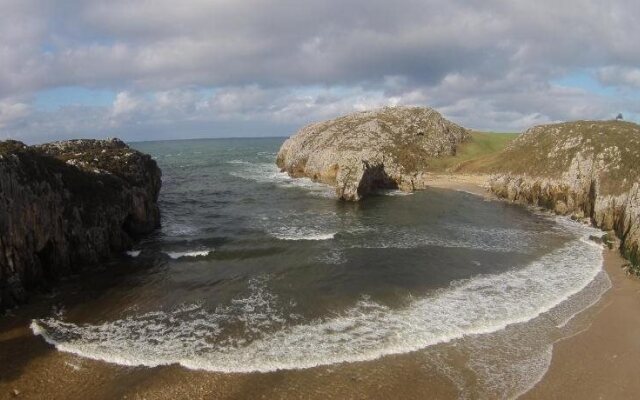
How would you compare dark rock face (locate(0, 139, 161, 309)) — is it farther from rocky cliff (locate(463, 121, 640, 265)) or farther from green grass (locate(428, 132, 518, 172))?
green grass (locate(428, 132, 518, 172))

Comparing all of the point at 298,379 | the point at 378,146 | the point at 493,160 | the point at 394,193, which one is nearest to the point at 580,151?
the point at 493,160

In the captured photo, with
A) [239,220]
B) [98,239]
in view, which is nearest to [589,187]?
[239,220]

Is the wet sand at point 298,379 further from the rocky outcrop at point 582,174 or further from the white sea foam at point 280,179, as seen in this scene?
the white sea foam at point 280,179

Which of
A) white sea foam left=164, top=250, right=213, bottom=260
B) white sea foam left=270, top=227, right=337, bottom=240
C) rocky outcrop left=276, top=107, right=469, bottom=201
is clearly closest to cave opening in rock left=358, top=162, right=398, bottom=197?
rocky outcrop left=276, top=107, right=469, bottom=201

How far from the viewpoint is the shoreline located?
17250 mm

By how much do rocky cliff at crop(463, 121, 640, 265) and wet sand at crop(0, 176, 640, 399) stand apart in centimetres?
1504

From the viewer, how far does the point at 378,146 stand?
2847 inches

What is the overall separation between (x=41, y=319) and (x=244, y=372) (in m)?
11.5

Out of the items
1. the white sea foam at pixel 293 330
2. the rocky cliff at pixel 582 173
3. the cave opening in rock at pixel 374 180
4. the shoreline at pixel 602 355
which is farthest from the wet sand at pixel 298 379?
→ the cave opening in rock at pixel 374 180

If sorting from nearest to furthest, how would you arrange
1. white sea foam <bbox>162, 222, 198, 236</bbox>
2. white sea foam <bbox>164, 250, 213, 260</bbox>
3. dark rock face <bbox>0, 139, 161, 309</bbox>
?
dark rock face <bbox>0, 139, 161, 309</bbox>
white sea foam <bbox>164, 250, 213, 260</bbox>
white sea foam <bbox>162, 222, 198, 236</bbox>

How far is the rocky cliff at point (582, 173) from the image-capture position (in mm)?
38638

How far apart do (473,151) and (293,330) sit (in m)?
67.7

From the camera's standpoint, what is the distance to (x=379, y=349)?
1997 cm

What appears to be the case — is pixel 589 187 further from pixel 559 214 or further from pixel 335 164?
pixel 335 164
